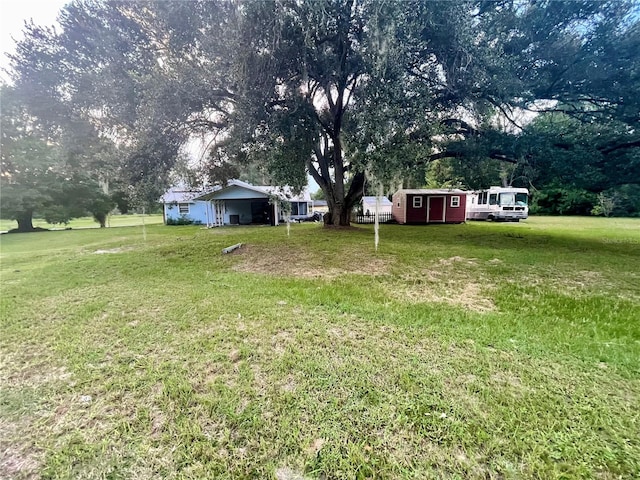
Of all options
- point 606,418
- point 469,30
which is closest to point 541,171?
point 469,30

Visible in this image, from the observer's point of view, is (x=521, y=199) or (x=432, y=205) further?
(x=521, y=199)

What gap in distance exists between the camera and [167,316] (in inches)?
153

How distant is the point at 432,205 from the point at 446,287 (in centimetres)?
1550

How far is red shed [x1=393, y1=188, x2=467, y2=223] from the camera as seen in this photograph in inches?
749

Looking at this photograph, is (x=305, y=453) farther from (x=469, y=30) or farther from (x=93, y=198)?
(x=93, y=198)

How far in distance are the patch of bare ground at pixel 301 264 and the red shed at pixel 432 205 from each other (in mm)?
12470

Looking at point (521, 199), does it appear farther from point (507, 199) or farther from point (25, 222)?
point (25, 222)

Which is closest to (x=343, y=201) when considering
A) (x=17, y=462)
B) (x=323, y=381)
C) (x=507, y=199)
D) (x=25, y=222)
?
(x=323, y=381)

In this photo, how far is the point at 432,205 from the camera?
19234 mm

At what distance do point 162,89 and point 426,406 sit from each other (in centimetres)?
848

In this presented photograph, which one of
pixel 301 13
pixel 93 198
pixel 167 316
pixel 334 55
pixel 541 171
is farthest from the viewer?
pixel 93 198

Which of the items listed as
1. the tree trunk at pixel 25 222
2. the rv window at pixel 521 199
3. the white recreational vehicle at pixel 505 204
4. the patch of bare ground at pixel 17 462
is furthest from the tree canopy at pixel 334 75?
the tree trunk at pixel 25 222

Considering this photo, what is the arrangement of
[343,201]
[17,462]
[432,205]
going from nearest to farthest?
1. [17,462]
2. [343,201]
3. [432,205]

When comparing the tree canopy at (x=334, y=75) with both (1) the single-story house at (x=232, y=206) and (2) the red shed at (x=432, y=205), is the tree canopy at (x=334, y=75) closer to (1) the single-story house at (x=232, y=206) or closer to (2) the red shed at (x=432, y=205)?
(1) the single-story house at (x=232, y=206)
